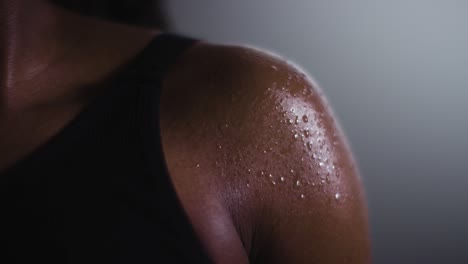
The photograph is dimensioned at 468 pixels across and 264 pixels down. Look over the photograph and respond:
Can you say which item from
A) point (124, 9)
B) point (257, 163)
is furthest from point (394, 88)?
point (257, 163)

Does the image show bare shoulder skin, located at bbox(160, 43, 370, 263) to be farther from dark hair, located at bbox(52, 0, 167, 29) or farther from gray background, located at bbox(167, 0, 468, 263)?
gray background, located at bbox(167, 0, 468, 263)

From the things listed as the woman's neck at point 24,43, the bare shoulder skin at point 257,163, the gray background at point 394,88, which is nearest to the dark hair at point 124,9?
the woman's neck at point 24,43

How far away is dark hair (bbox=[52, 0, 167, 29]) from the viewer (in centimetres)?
69

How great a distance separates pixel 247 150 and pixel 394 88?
4.33 ft

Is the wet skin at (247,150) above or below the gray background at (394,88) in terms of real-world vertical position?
below

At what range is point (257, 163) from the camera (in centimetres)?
46

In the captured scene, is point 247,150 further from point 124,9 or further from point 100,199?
point 124,9

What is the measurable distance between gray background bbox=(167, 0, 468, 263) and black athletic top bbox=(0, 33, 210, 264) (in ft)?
4.27

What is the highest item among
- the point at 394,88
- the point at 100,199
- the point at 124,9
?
the point at 394,88

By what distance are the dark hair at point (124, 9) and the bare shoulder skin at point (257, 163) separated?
231mm

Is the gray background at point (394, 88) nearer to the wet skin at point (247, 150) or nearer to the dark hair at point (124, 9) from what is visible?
the dark hair at point (124, 9)

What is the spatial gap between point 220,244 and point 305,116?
0.48ft

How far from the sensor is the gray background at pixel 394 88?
1.66 meters

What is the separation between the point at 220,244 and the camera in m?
0.44
